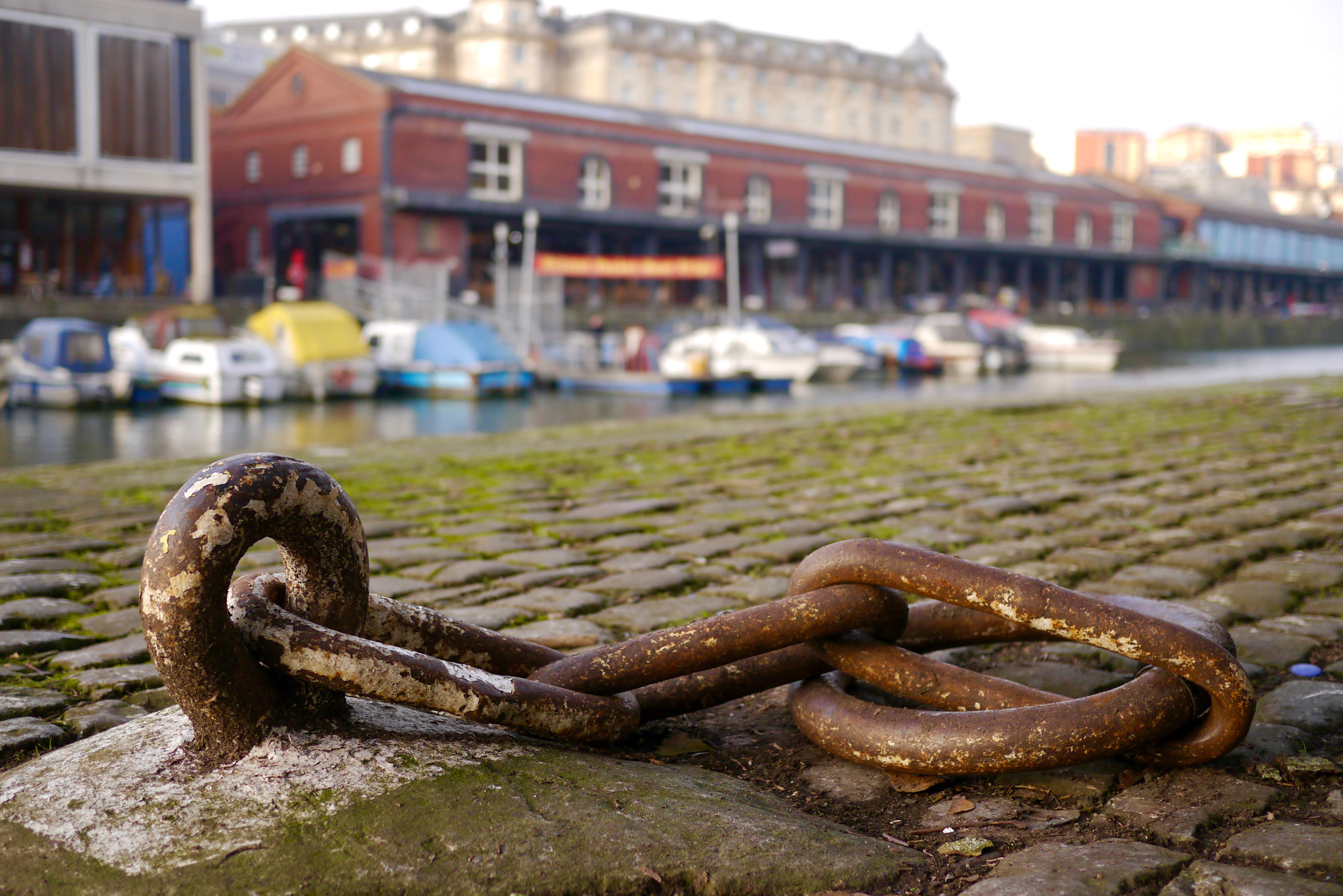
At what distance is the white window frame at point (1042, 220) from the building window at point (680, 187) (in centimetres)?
1982

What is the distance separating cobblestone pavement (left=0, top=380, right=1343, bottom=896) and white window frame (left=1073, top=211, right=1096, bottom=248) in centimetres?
5074

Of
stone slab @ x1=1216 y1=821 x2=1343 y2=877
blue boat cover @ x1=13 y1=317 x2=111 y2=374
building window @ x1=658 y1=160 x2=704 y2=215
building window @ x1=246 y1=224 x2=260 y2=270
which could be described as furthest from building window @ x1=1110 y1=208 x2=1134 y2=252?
stone slab @ x1=1216 y1=821 x2=1343 y2=877

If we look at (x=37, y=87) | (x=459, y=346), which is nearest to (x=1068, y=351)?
(x=459, y=346)

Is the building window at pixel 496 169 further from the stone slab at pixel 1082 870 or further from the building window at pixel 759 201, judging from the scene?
the stone slab at pixel 1082 870

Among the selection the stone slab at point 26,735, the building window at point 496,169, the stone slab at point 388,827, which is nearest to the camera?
the stone slab at point 388,827

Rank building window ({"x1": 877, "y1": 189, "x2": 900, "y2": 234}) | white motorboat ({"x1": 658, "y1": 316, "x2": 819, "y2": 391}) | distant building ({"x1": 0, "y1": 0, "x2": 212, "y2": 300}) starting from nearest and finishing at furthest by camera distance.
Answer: white motorboat ({"x1": 658, "y1": 316, "x2": 819, "y2": 391}), distant building ({"x1": 0, "y1": 0, "x2": 212, "y2": 300}), building window ({"x1": 877, "y1": 189, "x2": 900, "y2": 234})

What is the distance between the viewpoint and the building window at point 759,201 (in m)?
43.7

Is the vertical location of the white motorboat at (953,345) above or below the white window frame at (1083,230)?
below

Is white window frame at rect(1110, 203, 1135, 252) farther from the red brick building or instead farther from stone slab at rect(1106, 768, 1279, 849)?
stone slab at rect(1106, 768, 1279, 849)

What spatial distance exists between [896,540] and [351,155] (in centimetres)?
3517

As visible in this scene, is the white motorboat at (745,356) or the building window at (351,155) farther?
the building window at (351,155)

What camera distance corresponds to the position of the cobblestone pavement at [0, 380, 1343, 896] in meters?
1.94

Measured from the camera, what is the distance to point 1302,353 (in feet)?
170

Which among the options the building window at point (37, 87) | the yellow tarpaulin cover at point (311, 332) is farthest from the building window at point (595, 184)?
the building window at point (37, 87)
